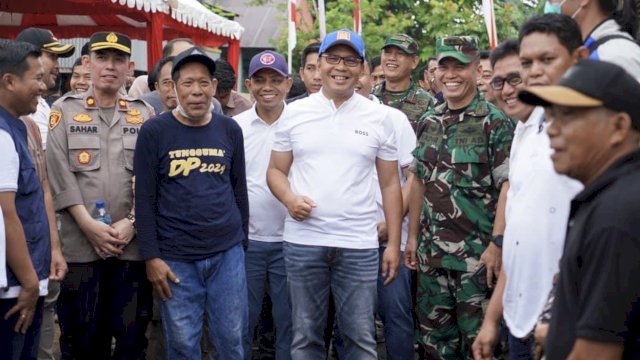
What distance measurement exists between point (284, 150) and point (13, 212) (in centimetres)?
181

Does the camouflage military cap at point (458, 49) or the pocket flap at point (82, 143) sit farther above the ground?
the camouflage military cap at point (458, 49)

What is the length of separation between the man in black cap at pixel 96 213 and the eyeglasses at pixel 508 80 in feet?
7.27

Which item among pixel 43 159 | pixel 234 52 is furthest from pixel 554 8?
pixel 234 52

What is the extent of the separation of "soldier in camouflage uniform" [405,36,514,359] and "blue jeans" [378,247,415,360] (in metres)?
0.55

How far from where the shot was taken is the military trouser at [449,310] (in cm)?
514

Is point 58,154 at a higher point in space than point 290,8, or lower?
lower

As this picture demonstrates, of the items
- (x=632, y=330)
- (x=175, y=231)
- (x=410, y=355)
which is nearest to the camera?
(x=632, y=330)

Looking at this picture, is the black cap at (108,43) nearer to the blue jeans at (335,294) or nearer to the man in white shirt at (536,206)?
the blue jeans at (335,294)

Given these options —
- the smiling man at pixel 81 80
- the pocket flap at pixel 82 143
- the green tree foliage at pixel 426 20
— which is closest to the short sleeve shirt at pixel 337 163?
the pocket flap at pixel 82 143

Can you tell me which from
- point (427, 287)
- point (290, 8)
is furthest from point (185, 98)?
point (290, 8)

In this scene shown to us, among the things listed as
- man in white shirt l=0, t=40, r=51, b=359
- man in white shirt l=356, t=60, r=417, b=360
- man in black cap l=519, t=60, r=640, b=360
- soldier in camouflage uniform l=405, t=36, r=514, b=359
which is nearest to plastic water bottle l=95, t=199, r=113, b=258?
man in white shirt l=0, t=40, r=51, b=359

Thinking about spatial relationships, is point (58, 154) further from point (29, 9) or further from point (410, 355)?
point (29, 9)

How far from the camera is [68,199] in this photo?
5332 mm

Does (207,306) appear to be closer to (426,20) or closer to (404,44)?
(404,44)
